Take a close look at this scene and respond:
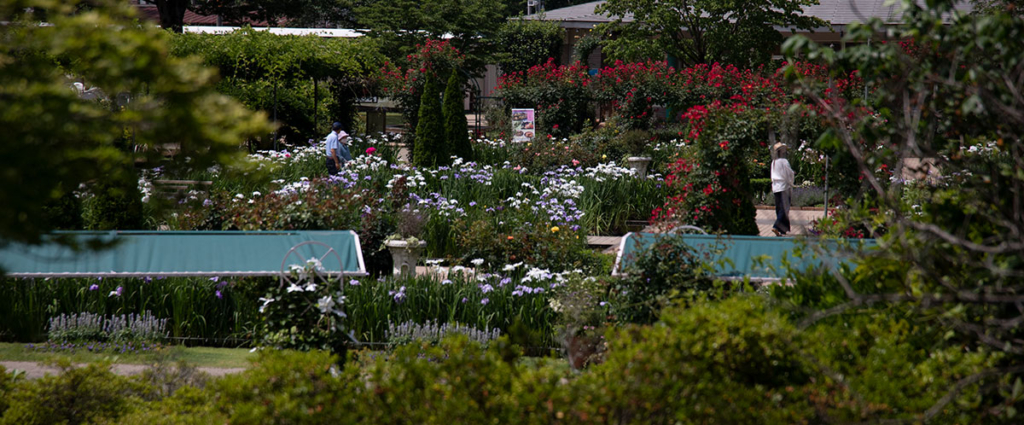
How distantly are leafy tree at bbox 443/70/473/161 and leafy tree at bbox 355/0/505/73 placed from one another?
944cm

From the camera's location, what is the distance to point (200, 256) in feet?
22.1

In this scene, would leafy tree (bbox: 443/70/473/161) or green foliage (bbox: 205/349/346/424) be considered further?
leafy tree (bbox: 443/70/473/161)

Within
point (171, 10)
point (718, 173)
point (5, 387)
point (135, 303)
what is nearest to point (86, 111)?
point (5, 387)

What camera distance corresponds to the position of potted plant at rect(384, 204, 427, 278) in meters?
7.96

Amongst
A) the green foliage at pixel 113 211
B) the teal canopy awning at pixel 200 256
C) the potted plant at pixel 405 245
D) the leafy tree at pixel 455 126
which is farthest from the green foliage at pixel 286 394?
the leafy tree at pixel 455 126

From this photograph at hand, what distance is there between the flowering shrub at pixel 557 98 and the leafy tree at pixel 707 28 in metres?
2.89

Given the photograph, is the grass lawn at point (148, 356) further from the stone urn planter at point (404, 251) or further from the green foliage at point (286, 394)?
the green foliage at point (286, 394)

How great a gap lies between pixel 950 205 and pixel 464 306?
377cm

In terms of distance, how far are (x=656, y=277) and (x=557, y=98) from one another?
39.1ft

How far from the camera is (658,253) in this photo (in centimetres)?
555

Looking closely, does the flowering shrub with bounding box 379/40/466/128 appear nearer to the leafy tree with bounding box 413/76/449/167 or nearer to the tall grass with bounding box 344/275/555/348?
the leafy tree with bounding box 413/76/449/167

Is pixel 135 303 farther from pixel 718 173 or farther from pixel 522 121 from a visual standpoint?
pixel 522 121

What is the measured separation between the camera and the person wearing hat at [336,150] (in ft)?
37.4

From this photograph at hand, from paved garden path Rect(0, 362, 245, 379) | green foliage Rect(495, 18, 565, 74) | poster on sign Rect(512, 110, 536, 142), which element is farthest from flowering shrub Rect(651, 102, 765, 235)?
green foliage Rect(495, 18, 565, 74)
